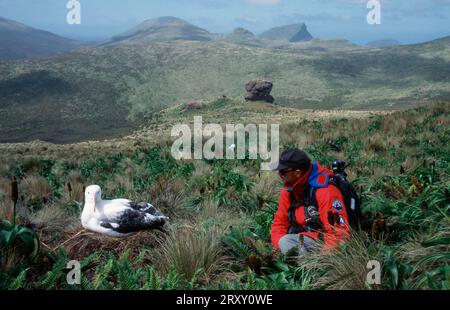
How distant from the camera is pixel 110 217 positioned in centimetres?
460

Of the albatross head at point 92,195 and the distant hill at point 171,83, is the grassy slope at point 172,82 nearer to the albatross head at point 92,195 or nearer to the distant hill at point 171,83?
the distant hill at point 171,83

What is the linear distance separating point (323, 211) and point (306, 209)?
31 cm

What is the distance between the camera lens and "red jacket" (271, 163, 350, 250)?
3.78 m

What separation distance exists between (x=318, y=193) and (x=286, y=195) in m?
0.54

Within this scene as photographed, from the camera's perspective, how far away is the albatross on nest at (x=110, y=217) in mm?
4566

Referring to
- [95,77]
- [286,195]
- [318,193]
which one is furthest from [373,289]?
[95,77]

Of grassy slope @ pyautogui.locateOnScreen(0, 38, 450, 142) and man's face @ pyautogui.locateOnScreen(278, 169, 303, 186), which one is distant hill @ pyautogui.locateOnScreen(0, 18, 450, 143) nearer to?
grassy slope @ pyautogui.locateOnScreen(0, 38, 450, 142)

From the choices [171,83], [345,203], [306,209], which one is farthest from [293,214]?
[171,83]

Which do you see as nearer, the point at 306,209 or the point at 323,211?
the point at 323,211

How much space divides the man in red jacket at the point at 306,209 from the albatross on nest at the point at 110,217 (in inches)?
55.2

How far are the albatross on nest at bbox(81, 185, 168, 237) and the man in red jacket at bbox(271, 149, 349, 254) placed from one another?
1.40 meters

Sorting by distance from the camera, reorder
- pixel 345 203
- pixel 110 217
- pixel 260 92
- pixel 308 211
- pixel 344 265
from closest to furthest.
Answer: pixel 344 265 < pixel 345 203 < pixel 308 211 < pixel 110 217 < pixel 260 92

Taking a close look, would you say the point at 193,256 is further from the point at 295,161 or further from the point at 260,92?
the point at 260,92

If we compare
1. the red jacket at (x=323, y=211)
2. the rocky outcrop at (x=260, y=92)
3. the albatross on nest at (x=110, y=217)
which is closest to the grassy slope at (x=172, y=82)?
the rocky outcrop at (x=260, y=92)
